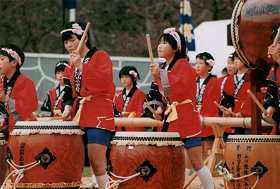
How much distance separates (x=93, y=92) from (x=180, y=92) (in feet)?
2.28

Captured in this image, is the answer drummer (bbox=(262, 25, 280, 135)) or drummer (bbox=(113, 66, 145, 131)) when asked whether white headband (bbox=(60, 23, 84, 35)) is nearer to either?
drummer (bbox=(262, 25, 280, 135))

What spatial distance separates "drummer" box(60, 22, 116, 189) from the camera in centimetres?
776

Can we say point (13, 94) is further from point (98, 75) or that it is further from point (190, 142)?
point (190, 142)

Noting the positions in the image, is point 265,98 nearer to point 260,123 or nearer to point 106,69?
point 260,123

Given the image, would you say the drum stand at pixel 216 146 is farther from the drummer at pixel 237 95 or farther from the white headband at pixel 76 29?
the white headband at pixel 76 29

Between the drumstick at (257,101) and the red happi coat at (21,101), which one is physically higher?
the drumstick at (257,101)

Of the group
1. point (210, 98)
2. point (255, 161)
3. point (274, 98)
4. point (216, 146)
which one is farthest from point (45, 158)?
point (210, 98)

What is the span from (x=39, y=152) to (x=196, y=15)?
1704 cm

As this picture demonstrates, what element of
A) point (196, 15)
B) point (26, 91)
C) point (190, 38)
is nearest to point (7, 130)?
point (26, 91)

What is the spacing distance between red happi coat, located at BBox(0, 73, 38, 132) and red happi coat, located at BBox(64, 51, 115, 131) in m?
0.69

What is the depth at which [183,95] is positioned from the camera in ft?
26.5

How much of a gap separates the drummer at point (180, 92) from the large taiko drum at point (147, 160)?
795 millimetres

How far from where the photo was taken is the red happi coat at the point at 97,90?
7.73 m

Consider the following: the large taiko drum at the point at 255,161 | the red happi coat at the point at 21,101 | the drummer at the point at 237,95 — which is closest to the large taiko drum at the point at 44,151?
the red happi coat at the point at 21,101
